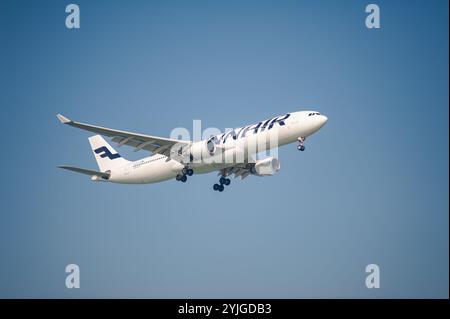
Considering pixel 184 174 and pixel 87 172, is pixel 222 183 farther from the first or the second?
pixel 87 172

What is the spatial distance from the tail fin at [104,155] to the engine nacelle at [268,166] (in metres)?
12.5

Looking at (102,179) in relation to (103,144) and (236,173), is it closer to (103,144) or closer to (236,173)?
(103,144)

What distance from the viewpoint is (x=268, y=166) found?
64375 mm

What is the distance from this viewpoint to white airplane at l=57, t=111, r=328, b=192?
56.9m

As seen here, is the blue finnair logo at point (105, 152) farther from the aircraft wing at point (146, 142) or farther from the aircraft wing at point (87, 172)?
the aircraft wing at point (146, 142)

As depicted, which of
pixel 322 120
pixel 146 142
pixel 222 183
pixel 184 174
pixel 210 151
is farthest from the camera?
pixel 222 183

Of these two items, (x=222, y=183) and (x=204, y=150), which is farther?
(x=222, y=183)

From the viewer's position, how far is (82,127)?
182ft

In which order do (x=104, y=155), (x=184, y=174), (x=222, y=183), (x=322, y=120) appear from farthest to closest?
(x=104, y=155) → (x=222, y=183) → (x=184, y=174) → (x=322, y=120)

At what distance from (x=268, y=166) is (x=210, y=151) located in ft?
23.8

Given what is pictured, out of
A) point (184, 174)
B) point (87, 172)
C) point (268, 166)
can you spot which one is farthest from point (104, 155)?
point (268, 166)
